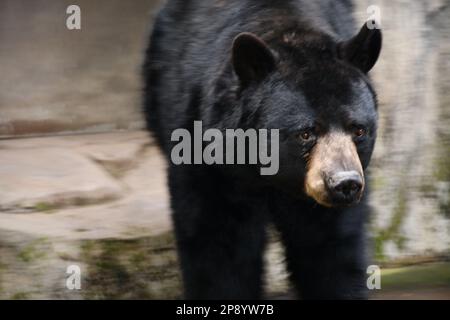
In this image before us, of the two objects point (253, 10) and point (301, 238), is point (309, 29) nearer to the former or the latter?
point (253, 10)

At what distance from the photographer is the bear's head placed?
5.32 meters

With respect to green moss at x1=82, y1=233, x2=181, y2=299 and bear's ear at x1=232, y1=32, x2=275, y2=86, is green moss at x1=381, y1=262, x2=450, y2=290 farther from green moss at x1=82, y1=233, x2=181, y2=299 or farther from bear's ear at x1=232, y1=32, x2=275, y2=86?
bear's ear at x1=232, y1=32, x2=275, y2=86

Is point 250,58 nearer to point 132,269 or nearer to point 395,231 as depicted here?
point 132,269

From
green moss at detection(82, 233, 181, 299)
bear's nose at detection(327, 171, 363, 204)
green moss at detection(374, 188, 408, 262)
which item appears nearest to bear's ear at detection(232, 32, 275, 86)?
bear's nose at detection(327, 171, 363, 204)

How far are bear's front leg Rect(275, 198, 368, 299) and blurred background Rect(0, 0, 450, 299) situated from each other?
13.1 inches

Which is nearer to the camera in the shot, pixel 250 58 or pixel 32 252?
pixel 250 58

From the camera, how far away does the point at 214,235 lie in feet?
19.7

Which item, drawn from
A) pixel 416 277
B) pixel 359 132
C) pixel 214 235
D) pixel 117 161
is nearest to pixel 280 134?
pixel 359 132

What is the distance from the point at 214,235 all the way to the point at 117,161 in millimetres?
2933

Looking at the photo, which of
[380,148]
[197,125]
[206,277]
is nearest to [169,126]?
[197,125]

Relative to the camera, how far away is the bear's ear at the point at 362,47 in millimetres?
5527

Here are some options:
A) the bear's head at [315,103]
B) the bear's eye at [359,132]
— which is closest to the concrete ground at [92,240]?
the bear's head at [315,103]

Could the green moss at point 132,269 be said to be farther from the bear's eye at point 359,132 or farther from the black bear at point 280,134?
the bear's eye at point 359,132

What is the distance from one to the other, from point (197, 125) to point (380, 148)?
2154mm
